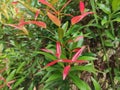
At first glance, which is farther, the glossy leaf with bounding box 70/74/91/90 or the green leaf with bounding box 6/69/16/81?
the green leaf with bounding box 6/69/16/81

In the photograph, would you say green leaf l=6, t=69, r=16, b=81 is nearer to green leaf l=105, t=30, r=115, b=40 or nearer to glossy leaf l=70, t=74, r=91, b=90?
glossy leaf l=70, t=74, r=91, b=90

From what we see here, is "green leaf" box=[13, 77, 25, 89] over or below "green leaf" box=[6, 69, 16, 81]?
below

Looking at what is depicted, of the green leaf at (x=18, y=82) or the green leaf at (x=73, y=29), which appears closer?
the green leaf at (x=73, y=29)

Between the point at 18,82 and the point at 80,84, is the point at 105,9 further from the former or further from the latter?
the point at 18,82

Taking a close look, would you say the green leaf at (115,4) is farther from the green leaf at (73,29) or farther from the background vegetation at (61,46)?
the green leaf at (73,29)

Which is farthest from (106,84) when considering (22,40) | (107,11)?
(22,40)

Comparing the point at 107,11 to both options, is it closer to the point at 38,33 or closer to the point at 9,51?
the point at 38,33

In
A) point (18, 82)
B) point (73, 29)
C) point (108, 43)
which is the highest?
point (73, 29)

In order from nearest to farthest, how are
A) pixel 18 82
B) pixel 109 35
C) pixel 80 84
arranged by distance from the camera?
1. pixel 80 84
2. pixel 109 35
3. pixel 18 82

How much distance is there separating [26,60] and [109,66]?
1.56ft

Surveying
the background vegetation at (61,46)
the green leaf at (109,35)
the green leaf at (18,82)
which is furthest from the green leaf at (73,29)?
the green leaf at (18,82)

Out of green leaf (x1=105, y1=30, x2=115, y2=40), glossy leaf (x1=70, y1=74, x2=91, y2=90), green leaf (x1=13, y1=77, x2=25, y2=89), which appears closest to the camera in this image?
glossy leaf (x1=70, y1=74, x2=91, y2=90)

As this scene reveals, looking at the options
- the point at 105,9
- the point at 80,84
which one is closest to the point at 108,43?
the point at 105,9

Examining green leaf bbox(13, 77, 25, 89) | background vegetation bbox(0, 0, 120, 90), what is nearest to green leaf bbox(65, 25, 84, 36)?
background vegetation bbox(0, 0, 120, 90)
